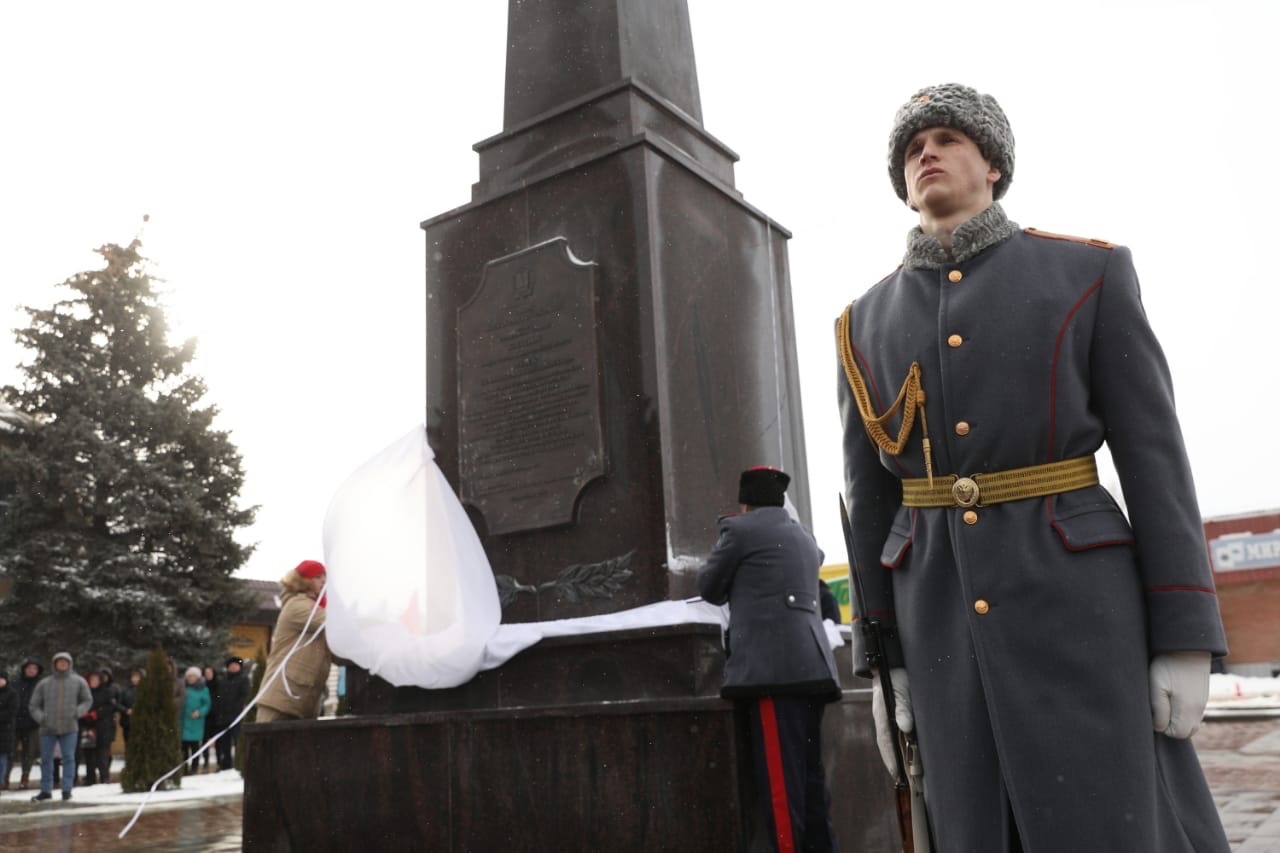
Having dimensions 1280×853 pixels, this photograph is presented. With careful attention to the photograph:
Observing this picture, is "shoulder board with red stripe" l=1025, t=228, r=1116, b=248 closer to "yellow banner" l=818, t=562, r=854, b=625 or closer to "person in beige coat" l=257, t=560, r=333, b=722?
"person in beige coat" l=257, t=560, r=333, b=722

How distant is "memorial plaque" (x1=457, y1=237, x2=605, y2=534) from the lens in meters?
5.38

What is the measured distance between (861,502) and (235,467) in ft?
77.9

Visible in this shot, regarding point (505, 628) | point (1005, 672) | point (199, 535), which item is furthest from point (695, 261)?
point (199, 535)

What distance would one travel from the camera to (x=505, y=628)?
5242 millimetres

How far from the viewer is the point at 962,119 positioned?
2.21 m

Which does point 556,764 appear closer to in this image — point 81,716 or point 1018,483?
point 1018,483

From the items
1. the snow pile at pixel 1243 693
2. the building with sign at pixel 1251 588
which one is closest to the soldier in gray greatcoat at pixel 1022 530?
the snow pile at pixel 1243 693

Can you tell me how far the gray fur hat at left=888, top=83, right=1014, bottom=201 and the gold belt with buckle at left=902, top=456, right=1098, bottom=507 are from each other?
0.65 meters

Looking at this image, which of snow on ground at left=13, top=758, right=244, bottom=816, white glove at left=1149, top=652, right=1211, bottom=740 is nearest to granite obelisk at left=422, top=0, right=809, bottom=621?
white glove at left=1149, top=652, right=1211, bottom=740

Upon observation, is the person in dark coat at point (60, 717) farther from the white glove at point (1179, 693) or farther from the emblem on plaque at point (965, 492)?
the white glove at point (1179, 693)

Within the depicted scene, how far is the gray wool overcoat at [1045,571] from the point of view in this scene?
190cm

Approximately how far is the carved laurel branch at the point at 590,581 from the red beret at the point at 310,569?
2.25 metres

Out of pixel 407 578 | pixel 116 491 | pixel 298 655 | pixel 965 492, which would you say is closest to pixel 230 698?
pixel 116 491

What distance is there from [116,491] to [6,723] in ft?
33.7
